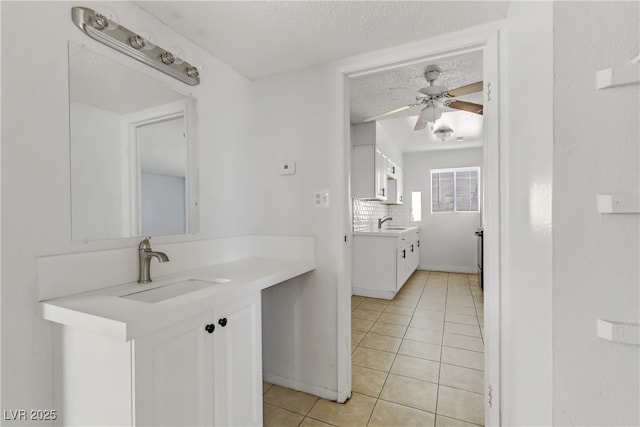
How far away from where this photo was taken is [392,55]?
1.72 metres

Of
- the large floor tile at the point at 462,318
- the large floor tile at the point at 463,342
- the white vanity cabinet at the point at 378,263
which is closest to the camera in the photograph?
the large floor tile at the point at 463,342

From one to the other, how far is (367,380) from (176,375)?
147cm

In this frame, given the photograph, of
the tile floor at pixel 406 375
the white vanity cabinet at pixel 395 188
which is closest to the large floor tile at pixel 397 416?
the tile floor at pixel 406 375

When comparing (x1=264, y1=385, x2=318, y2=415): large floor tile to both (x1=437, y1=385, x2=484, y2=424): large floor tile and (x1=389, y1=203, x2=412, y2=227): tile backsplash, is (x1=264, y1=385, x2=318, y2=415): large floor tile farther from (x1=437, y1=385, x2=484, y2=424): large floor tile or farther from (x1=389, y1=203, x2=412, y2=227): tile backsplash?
(x1=389, y1=203, x2=412, y2=227): tile backsplash

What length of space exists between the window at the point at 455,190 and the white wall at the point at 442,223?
0.10m

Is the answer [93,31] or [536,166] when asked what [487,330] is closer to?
[536,166]

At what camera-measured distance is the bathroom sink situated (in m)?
1.26

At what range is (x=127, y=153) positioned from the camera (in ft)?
4.54

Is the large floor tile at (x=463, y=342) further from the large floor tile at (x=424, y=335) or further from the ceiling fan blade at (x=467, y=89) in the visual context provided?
the ceiling fan blade at (x=467, y=89)

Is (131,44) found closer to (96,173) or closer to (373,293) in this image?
(96,173)

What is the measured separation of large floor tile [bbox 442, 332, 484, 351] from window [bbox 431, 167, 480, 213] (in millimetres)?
3553

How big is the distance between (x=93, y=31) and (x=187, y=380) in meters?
1.49

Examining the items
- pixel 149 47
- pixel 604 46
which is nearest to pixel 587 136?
pixel 604 46

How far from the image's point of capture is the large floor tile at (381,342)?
8.38 ft
